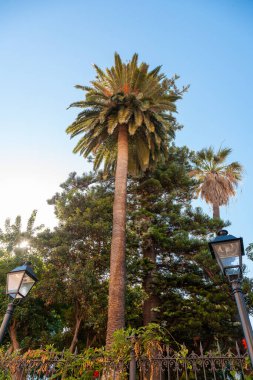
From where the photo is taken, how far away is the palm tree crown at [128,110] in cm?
1431

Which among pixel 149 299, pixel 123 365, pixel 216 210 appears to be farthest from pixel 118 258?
pixel 216 210

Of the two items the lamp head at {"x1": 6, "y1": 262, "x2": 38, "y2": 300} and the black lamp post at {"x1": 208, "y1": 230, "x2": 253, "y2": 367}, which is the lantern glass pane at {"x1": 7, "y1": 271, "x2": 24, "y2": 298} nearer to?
the lamp head at {"x1": 6, "y1": 262, "x2": 38, "y2": 300}

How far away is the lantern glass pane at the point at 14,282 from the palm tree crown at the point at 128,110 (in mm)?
8910

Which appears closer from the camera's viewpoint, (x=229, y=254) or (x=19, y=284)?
(x=229, y=254)

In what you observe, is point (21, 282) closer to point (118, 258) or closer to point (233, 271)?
point (233, 271)

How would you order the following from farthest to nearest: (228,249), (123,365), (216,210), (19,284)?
(216,210) → (19,284) → (123,365) → (228,249)

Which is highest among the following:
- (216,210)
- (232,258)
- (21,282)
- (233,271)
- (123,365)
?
(216,210)

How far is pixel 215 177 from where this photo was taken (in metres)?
22.5

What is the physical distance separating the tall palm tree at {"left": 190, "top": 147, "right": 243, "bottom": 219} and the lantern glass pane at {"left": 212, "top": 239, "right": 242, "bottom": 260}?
16.1m

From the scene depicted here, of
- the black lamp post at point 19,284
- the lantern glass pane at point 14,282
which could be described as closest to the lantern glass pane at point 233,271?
the black lamp post at point 19,284

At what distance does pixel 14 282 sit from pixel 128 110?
9.92 metres

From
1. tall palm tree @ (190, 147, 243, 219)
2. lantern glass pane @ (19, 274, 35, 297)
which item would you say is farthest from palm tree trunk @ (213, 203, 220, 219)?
lantern glass pane @ (19, 274, 35, 297)

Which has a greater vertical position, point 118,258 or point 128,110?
point 128,110

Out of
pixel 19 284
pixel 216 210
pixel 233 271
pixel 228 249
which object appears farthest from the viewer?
pixel 216 210
